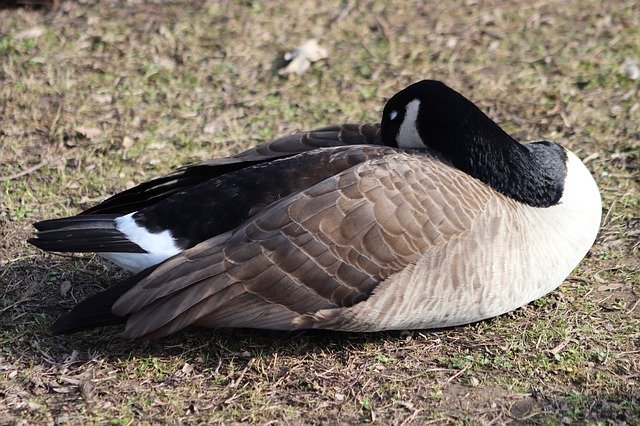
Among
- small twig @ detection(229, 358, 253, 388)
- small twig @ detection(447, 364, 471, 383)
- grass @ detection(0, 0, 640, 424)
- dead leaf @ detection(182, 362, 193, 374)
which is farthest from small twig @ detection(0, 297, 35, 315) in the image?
small twig @ detection(447, 364, 471, 383)

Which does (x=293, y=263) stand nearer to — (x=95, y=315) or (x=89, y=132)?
(x=95, y=315)

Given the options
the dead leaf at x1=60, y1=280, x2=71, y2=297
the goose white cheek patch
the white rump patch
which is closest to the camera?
the white rump patch

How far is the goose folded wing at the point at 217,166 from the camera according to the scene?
488 centimetres

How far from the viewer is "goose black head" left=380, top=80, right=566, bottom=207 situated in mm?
4684

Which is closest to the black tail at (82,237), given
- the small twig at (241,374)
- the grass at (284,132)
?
the grass at (284,132)

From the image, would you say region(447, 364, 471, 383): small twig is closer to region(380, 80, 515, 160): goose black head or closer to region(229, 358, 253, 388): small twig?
region(229, 358, 253, 388): small twig

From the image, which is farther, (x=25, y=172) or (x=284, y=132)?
(x=284, y=132)

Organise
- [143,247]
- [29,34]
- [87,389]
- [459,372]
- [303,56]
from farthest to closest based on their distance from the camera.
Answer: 1. [29,34]
2. [303,56]
3. [143,247]
4. [459,372]
5. [87,389]

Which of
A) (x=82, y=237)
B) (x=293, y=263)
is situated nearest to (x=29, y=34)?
(x=82, y=237)

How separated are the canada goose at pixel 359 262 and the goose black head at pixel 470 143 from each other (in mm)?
93

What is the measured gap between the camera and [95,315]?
423 centimetres

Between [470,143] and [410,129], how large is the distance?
1.15 feet

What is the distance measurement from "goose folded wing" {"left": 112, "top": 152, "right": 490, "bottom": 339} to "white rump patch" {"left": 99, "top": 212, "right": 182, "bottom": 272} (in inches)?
6.8

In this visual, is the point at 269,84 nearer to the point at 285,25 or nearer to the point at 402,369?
the point at 285,25
